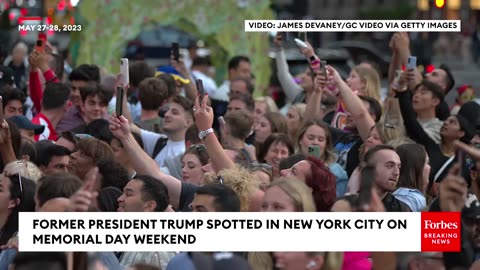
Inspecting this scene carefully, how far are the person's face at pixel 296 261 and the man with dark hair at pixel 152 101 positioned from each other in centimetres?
516

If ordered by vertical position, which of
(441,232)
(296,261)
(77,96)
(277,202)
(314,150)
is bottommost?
(296,261)

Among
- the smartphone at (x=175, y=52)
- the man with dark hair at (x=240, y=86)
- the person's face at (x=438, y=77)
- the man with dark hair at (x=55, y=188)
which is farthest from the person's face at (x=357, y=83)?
the man with dark hair at (x=55, y=188)

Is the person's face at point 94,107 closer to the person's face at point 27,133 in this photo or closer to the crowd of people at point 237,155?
the crowd of people at point 237,155

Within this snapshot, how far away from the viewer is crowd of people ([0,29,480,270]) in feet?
18.4

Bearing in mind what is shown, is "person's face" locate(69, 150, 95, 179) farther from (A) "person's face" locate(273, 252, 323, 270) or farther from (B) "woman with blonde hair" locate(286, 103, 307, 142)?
(A) "person's face" locate(273, 252, 323, 270)

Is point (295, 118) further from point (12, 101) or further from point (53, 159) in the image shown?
point (53, 159)

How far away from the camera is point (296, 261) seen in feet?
16.8

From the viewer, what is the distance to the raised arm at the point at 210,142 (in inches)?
302

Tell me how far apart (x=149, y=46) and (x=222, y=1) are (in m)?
10.4

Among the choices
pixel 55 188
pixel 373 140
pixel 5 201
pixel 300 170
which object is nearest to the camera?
pixel 55 188

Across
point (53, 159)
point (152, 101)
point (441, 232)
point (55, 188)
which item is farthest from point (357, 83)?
point (55, 188)

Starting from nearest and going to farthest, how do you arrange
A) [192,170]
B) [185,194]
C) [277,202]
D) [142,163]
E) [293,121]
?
[277,202]
[185,194]
[142,163]
[192,170]
[293,121]

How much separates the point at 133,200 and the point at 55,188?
77 cm

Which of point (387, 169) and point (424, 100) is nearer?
point (387, 169)
